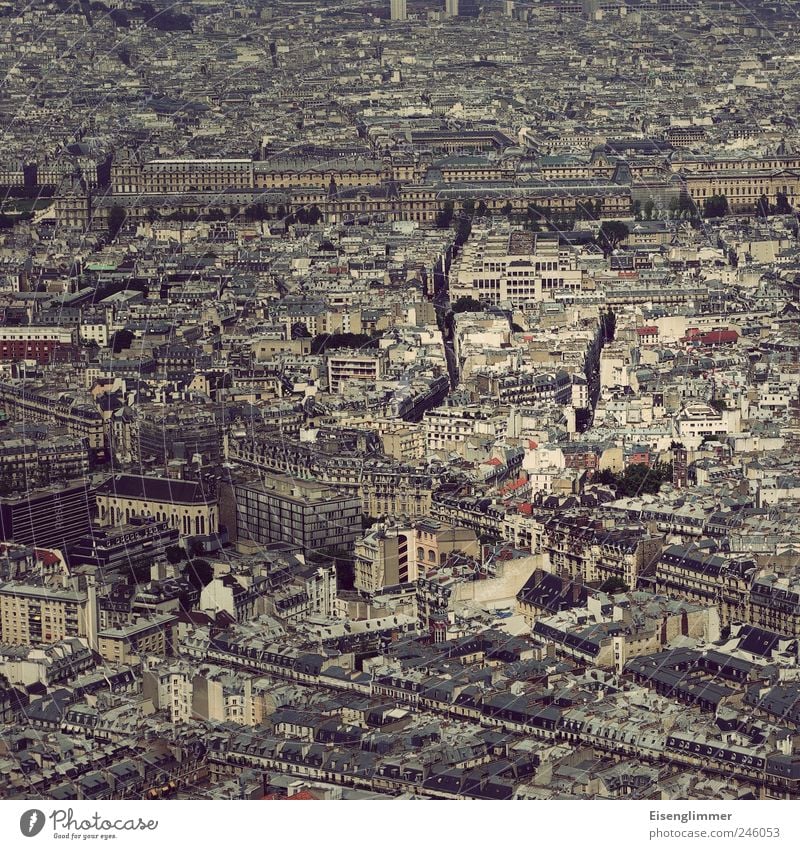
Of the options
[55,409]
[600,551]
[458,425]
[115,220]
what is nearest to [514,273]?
[115,220]

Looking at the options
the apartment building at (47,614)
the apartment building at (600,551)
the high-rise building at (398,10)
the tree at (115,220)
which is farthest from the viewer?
the high-rise building at (398,10)

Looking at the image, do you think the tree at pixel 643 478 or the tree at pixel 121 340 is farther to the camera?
the tree at pixel 121 340

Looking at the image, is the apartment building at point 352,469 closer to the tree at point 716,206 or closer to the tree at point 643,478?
the tree at point 643,478

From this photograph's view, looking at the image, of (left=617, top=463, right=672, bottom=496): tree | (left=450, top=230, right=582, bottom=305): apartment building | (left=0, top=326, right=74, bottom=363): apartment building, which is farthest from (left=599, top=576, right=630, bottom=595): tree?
(left=450, top=230, right=582, bottom=305): apartment building

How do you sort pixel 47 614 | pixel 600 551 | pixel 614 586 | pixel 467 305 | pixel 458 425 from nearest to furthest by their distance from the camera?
1. pixel 47 614
2. pixel 614 586
3. pixel 600 551
4. pixel 458 425
5. pixel 467 305

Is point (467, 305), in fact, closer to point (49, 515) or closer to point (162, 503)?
point (162, 503)

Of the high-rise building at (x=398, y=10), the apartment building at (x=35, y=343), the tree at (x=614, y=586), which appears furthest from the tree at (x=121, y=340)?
the high-rise building at (x=398, y=10)

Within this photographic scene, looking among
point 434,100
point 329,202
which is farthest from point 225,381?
point 434,100
